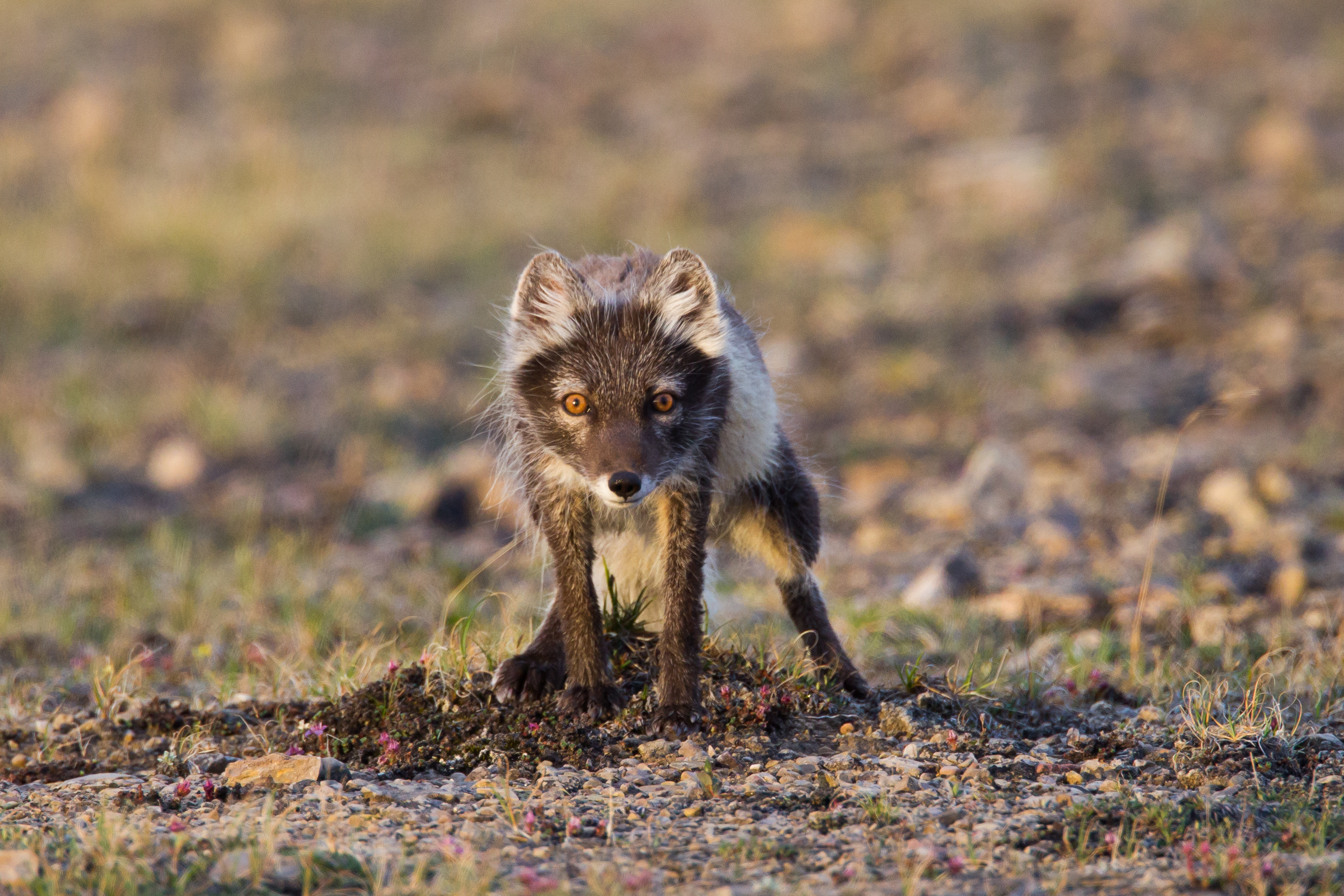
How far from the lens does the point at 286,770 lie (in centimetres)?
407

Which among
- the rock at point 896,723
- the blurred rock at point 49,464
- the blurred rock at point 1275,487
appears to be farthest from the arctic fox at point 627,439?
the blurred rock at point 49,464

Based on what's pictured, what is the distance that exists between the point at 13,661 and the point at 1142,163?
12.6m

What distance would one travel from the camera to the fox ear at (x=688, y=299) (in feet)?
15.0

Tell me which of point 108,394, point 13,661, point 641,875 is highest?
point 108,394

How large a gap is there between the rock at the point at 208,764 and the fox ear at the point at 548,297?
5.88 ft

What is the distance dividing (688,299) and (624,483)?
2.54 feet

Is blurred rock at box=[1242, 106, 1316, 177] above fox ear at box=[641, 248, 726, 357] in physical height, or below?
above

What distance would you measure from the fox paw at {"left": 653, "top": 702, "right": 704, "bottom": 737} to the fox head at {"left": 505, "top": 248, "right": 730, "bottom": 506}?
72cm

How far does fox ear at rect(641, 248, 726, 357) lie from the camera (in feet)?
15.0

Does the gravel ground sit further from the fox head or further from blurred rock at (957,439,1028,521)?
blurred rock at (957,439,1028,521)

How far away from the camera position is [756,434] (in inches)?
189

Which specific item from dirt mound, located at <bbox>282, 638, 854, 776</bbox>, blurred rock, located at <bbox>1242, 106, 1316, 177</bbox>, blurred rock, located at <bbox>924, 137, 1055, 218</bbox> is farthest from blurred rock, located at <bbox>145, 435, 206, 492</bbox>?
blurred rock, located at <bbox>1242, 106, 1316, 177</bbox>

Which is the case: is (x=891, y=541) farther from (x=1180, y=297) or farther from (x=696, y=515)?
(x=1180, y=297)

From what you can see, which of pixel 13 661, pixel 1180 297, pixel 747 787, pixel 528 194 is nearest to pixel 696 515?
pixel 747 787
